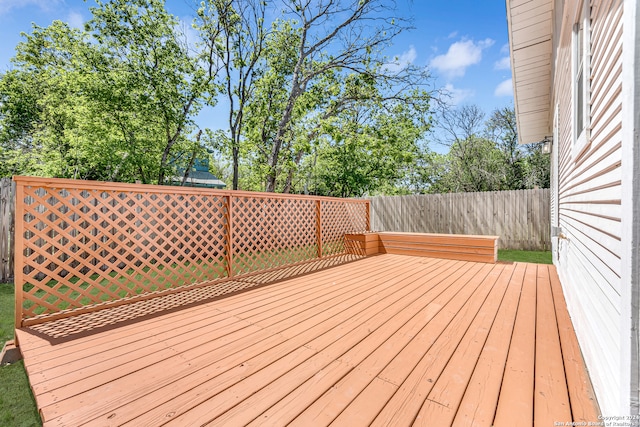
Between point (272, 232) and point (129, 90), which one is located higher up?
point (129, 90)

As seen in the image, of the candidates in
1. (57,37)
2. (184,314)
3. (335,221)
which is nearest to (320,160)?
(335,221)

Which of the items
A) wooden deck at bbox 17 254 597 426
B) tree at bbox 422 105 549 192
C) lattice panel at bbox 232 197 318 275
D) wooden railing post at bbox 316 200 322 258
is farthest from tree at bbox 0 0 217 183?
tree at bbox 422 105 549 192

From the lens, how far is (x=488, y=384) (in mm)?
1365

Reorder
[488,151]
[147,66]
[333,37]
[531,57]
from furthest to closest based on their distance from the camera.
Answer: [488,151] < [333,37] < [147,66] < [531,57]

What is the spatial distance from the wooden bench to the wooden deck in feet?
5.68

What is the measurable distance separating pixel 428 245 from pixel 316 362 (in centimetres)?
419

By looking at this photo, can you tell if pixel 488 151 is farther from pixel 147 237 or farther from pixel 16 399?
pixel 16 399

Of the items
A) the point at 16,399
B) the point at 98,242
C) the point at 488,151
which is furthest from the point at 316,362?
the point at 488,151

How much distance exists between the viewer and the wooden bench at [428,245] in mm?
4567

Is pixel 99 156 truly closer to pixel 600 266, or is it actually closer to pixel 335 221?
pixel 335 221

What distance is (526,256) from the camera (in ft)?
18.5

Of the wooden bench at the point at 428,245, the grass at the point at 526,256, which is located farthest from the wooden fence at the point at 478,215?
the wooden bench at the point at 428,245

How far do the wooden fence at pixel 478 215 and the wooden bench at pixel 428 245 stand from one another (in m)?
2.03

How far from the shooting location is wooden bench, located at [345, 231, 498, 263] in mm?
4567
